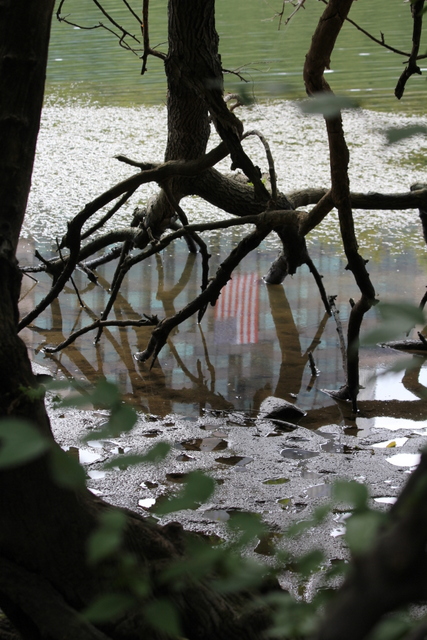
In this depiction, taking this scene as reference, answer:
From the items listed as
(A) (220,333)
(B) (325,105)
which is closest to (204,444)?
(A) (220,333)

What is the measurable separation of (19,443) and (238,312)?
3763 mm

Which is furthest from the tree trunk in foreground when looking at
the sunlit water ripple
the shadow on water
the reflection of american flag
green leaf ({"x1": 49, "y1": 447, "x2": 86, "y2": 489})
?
the sunlit water ripple

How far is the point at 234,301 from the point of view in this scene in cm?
438

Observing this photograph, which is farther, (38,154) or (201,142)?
(38,154)

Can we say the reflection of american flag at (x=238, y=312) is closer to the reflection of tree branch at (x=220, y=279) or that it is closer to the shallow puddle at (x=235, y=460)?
the reflection of tree branch at (x=220, y=279)

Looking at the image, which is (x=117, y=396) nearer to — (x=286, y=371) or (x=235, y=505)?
(x=235, y=505)

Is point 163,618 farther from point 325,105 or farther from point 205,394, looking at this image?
point 205,394

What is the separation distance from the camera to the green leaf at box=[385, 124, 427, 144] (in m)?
0.53

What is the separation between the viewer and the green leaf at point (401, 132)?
0.53 m

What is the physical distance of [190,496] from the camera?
0.52m

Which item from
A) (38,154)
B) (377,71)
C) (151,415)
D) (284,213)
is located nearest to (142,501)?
(151,415)

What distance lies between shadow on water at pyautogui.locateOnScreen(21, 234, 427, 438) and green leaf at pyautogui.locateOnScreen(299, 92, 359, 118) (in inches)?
86.7

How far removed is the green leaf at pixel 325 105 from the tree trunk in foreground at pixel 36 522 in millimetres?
827

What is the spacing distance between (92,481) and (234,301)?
2164 mm
